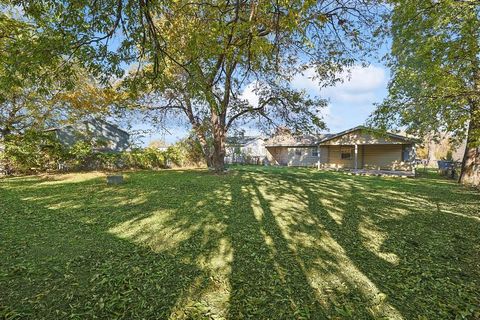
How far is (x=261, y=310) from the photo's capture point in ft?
7.30

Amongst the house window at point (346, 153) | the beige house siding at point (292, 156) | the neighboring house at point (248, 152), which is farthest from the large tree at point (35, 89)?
the house window at point (346, 153)

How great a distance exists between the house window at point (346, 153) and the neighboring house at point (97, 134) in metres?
20.1

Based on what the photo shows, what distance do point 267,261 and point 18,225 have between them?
4.68 meters

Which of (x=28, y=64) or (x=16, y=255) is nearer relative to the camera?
(x=28, y=64)

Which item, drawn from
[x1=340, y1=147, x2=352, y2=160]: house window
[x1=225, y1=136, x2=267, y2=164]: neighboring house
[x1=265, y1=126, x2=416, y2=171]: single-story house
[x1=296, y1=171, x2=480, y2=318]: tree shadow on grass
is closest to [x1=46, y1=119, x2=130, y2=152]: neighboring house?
[x1=225, y1=136, x2=267, y2=164]: neighboring house

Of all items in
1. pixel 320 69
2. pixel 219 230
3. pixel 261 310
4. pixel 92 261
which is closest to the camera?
pixel 261 310

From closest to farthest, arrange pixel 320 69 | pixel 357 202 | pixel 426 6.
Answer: pixel 426 6, pixel 357 202, pixel 320 69

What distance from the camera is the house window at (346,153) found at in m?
21.9

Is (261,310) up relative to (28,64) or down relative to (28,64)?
down

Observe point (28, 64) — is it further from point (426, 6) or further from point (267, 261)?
point (426, 6)

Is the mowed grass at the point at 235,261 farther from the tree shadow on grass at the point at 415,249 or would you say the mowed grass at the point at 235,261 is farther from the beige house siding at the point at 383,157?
the beige house siding at the point at 383,157

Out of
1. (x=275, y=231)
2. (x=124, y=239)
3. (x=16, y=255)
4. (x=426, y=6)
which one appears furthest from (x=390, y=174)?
(x=16, y=255)

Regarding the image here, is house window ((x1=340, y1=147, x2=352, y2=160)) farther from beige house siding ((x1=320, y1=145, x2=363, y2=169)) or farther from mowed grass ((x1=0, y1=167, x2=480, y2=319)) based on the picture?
mowed grass ((x1=0, y1=167, x2=480, y2=319))

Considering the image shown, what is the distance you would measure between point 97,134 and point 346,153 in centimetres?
2283
